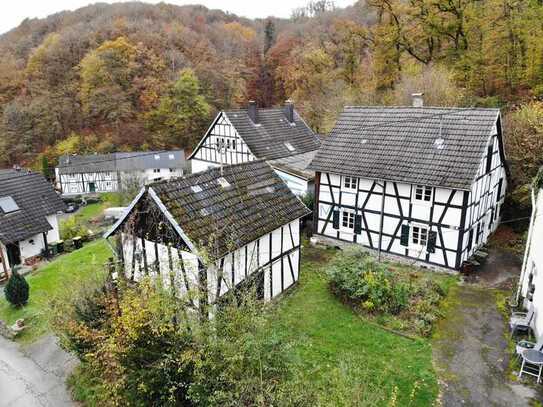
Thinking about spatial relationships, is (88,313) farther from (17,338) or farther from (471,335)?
(471,335)

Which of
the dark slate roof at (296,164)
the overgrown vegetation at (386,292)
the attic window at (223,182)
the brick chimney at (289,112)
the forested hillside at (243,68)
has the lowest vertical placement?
the overgrown vegetation at (386,292)

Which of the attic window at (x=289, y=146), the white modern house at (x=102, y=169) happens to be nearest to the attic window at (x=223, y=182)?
the attic window at (x=289, y=146)

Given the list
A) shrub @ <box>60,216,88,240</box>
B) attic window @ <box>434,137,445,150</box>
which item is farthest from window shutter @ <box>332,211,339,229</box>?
shrub @ <box>60,216,88,240</box>

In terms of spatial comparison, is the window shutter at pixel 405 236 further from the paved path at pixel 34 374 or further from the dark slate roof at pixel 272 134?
the paved path at pixel 34 374

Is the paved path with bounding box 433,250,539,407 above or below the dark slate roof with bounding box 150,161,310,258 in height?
below

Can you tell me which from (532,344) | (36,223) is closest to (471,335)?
(532,344)

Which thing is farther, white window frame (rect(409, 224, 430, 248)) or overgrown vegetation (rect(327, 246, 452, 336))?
white window frame (rect(409, 224, 430, 248))

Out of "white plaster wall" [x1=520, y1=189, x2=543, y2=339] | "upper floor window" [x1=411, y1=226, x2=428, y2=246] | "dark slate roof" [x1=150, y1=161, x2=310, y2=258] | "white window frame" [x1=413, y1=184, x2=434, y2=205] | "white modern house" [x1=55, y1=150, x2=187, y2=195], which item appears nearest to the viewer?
"white plaster wall" [x1=520, y1=189, x2=543, y2=339]

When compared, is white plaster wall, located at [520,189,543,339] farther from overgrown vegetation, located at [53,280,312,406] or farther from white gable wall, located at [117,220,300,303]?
overgrown vegetation, located at [53,280,312,406]
